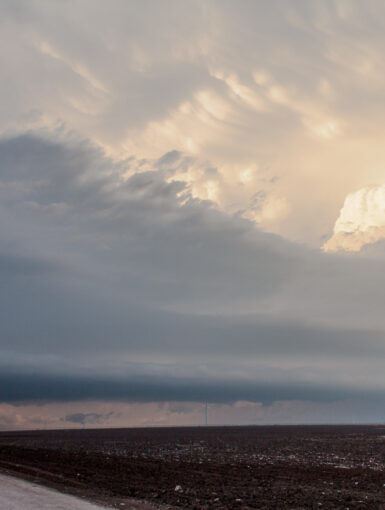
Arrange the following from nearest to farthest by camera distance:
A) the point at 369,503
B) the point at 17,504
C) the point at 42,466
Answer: the point at 17,504
the point at 369,503
the point at 42,466

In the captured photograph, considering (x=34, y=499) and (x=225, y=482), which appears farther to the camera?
(x=225, y=482)

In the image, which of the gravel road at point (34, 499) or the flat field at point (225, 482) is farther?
the flat field at point (225, 482)

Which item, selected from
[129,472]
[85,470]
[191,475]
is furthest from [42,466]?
[191,475]

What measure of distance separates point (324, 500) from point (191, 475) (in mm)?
13997

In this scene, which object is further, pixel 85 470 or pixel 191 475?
pixel 85 470

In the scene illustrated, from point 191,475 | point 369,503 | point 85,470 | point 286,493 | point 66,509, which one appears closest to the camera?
point 66,509

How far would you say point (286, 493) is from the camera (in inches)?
1199

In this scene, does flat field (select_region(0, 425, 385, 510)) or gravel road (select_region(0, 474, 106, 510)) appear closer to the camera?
gravel road (select_region(0, 474, 106, 510))

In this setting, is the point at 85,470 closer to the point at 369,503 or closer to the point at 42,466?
the point at 42,466

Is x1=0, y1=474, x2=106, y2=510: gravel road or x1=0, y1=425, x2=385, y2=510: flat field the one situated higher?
x1=0, y1=474, x2=106, y2=510: gravel road

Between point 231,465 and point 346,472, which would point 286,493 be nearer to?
point 346,472

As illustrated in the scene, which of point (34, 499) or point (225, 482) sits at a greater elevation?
point (34, 499)

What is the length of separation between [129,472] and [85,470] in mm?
4246

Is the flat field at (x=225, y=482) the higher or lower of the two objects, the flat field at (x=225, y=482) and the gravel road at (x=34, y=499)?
the lower
